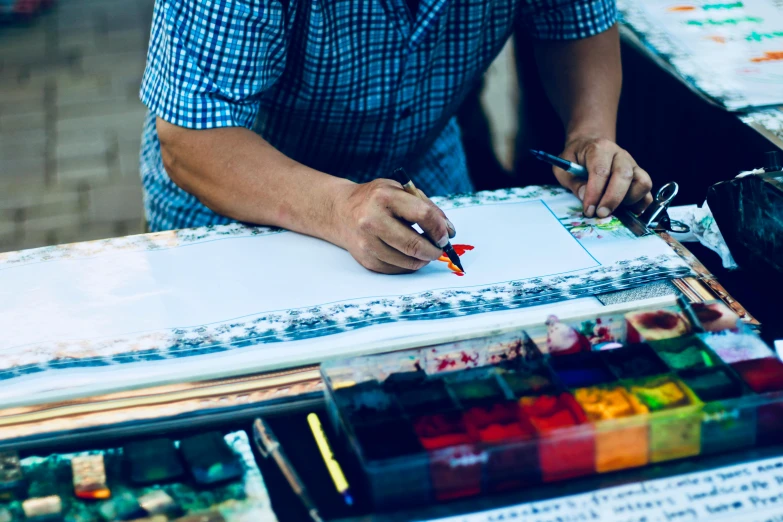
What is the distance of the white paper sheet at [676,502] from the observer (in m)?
0.66

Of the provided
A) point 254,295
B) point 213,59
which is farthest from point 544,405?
point 213,59

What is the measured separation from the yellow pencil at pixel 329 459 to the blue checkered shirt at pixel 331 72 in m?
0.54

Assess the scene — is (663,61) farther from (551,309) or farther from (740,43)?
(551,309)

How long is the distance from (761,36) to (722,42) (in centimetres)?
9

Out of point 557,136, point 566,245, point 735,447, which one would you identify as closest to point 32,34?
point 557,136

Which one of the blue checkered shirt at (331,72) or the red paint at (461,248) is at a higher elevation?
the blue checkered shirt at (331,72)

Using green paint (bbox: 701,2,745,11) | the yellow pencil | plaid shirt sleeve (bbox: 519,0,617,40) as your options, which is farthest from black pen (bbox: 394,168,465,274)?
green paint (bbox: 701,2,745,11)

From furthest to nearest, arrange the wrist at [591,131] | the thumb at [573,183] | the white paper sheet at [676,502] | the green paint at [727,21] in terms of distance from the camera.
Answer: the green paint at [727,21] → the wrist at [591,131] → the thumb at [573,183] → the white paper sheet at [676,502]

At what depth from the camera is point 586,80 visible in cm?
147

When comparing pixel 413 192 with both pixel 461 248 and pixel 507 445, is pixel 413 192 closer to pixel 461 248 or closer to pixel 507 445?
pixel 461 248

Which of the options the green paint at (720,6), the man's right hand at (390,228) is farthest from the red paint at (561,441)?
the green paint at (720,6)

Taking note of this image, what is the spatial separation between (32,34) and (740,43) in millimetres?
3957

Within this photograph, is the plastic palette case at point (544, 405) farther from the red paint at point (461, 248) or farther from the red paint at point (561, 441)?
the red paint at point (461, 248)

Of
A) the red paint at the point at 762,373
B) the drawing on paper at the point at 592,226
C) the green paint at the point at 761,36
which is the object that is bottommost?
the drawing on paper at the point at 592,226
